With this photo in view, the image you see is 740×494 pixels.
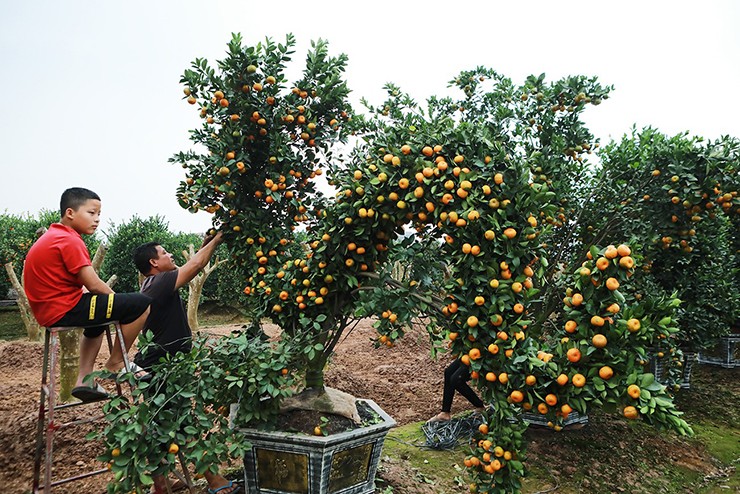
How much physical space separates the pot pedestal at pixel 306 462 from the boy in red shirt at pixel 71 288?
3.71 ft

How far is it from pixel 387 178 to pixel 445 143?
1.41 ft

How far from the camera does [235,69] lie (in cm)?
382

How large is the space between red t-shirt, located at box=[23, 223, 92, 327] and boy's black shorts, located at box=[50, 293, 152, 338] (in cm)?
5

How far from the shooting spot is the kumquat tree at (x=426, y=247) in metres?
2.34

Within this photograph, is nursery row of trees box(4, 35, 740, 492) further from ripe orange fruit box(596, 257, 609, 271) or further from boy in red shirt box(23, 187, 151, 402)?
boy in red shirt box(23, 187, 151, 402)

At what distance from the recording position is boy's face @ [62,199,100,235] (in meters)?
3.16

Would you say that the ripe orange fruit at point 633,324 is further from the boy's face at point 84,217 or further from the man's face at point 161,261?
the boy's face at point 84,217

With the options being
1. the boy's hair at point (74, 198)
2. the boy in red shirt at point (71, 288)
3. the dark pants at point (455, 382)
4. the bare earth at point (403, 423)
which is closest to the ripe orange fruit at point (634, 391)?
the bare earth at point (403, 423)

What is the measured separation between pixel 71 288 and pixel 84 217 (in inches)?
20.6

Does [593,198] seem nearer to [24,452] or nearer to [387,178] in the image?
[387,178]

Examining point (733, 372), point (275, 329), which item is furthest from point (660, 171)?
point (275, 329)

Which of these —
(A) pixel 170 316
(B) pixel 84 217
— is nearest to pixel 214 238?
(A) pixel 170 316

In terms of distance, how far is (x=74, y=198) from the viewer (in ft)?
10.3

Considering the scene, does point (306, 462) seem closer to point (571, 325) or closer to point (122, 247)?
point (571, 325)
